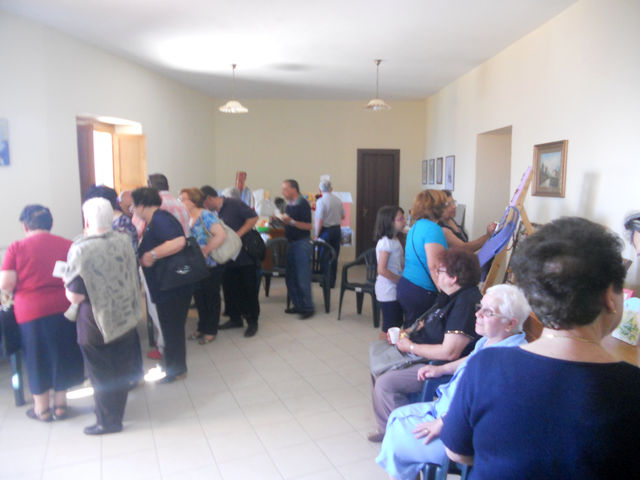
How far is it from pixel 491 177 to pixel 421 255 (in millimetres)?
3521

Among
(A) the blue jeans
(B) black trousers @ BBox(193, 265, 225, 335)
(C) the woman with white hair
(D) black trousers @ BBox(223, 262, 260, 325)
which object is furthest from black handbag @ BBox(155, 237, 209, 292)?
(A) the blue jeans

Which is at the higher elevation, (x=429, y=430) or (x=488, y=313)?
(x=488, y=313)

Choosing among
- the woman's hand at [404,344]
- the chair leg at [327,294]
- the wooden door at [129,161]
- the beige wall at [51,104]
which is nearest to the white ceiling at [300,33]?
the beige wall at [51,104]

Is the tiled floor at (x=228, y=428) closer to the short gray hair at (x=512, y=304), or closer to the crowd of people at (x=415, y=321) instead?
the crowd of people at (x=415, y=321)

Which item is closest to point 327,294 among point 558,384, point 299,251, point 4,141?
point 299,251

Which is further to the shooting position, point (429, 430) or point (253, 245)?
point (253, 245)

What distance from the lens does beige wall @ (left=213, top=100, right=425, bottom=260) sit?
839 cm

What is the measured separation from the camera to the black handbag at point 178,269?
3.07 m

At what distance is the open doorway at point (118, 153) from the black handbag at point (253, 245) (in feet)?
7.56

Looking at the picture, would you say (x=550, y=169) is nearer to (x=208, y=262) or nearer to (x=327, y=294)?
(x=327, y=294)

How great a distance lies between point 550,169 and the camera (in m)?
4.10

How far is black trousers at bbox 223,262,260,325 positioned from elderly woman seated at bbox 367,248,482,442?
2198 millimetres

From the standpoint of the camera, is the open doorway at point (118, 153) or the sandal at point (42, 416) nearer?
the sandal at point (42, 416)

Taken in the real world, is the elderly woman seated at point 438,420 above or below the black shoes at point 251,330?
above
